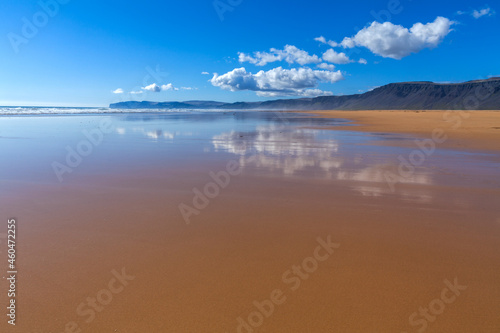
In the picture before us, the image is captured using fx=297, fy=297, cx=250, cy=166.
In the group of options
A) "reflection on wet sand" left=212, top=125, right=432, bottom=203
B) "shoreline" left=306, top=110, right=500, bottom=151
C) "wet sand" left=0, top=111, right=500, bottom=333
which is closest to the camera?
"wet sand" left=0, top=111, right=500, bottom=333

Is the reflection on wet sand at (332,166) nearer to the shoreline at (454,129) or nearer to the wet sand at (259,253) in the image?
the wet sand at (259,253)

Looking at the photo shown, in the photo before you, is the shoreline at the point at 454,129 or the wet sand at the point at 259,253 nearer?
the wet sand at the point at 259,253

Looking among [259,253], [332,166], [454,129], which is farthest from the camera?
[454,129]

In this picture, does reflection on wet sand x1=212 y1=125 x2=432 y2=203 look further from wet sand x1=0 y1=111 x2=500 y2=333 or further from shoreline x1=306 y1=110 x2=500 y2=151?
shoreline x1=306 y1=110 x2=500 y2=151

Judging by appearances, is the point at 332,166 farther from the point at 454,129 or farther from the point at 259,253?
the point at 454,129

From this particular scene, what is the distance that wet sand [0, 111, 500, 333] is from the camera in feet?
9.59

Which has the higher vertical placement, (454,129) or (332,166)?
(454,129)

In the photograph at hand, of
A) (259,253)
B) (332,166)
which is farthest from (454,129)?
(259,253)

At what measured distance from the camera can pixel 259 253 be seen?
13.4 ft

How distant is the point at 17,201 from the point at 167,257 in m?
4.21

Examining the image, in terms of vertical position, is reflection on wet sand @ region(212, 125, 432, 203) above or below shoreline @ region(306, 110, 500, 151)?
below

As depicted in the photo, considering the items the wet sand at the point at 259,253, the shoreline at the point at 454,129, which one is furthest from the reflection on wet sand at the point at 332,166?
the shoreline at the point at 454,129

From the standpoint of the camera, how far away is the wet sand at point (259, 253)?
9.59 ft

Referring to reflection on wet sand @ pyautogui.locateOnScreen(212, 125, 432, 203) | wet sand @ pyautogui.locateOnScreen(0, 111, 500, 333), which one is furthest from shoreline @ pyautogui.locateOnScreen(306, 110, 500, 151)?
wet sand @ pyautogui.locateOnScreen(0, 111, 500, 333)
